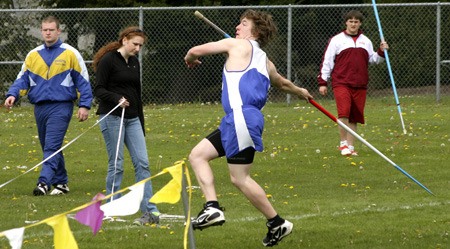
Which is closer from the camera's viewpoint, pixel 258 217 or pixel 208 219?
pixel 208 219

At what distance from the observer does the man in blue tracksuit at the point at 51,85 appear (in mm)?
12109

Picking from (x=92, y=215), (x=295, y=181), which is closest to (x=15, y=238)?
(x=92, y=215)

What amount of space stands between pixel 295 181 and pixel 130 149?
10.6 feet

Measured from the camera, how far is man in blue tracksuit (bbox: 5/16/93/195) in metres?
12.1

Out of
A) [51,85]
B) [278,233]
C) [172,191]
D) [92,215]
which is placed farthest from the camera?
[51,85]

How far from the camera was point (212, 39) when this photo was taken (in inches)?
930

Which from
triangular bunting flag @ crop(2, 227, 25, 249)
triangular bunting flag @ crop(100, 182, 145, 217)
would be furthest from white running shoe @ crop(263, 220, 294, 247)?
triangular bunting flag @ crop(2, 227, 25, 249)

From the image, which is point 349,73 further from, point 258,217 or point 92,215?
point 92,215

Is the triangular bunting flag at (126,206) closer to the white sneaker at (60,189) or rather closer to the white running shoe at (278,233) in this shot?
the white running shoe at (278,233)

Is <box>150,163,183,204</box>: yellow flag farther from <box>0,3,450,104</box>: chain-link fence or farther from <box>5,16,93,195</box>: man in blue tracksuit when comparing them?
<box>0,3,450,104</box>: chain-link fence

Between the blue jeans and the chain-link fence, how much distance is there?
1279 cm

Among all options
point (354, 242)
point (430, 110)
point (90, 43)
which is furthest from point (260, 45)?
point (90, 43)

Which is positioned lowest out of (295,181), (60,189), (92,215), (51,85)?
(295,181)

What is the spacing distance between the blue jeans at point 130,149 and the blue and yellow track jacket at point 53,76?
176 centimetres
